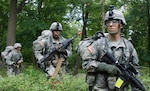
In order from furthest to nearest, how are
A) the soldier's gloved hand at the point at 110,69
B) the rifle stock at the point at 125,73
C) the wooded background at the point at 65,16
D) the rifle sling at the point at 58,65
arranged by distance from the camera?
1. the wooded background at the point at 65,16
2. the rifle sling at the point at 58,65
3. the rifle stock at the point at 125,73
4. the soldier's gloved hand at the point at 110,69

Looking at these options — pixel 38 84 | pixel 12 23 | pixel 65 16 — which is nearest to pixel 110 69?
pixel 38 84

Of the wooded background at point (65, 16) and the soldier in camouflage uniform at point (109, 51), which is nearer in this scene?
the soldier in camouflage uniform at point (109, 51)

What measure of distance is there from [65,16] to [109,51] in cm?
2173

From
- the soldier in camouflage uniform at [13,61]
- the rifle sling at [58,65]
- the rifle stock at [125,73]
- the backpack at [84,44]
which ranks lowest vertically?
the soldier in camouflage uniform at [13,61]

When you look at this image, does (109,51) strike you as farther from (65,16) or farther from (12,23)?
(65,16)

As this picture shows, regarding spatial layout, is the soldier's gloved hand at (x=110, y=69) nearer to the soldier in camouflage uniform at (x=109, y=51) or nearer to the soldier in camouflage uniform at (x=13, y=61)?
the soldier in camouflage uniform at (x=109, y=51)

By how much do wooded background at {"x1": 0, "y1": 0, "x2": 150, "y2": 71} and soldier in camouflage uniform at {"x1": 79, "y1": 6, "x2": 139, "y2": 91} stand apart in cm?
1625

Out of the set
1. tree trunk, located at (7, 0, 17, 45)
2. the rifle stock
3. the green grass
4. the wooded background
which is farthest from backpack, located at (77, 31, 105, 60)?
tree trunk, located at (7, 0, 17, 45)

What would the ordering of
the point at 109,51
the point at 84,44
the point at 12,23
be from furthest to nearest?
the point at 12,23 < the point at 84,44 < the point at 109,51

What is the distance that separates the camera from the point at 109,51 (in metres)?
Result: 5.58

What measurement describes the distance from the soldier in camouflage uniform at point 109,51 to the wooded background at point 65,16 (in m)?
16.2

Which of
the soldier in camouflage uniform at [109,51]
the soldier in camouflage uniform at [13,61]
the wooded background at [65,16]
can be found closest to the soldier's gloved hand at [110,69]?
the soldier in camouflage uniform at [109,51]

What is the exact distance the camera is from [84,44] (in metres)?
5.72

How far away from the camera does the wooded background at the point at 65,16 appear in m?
23.9
